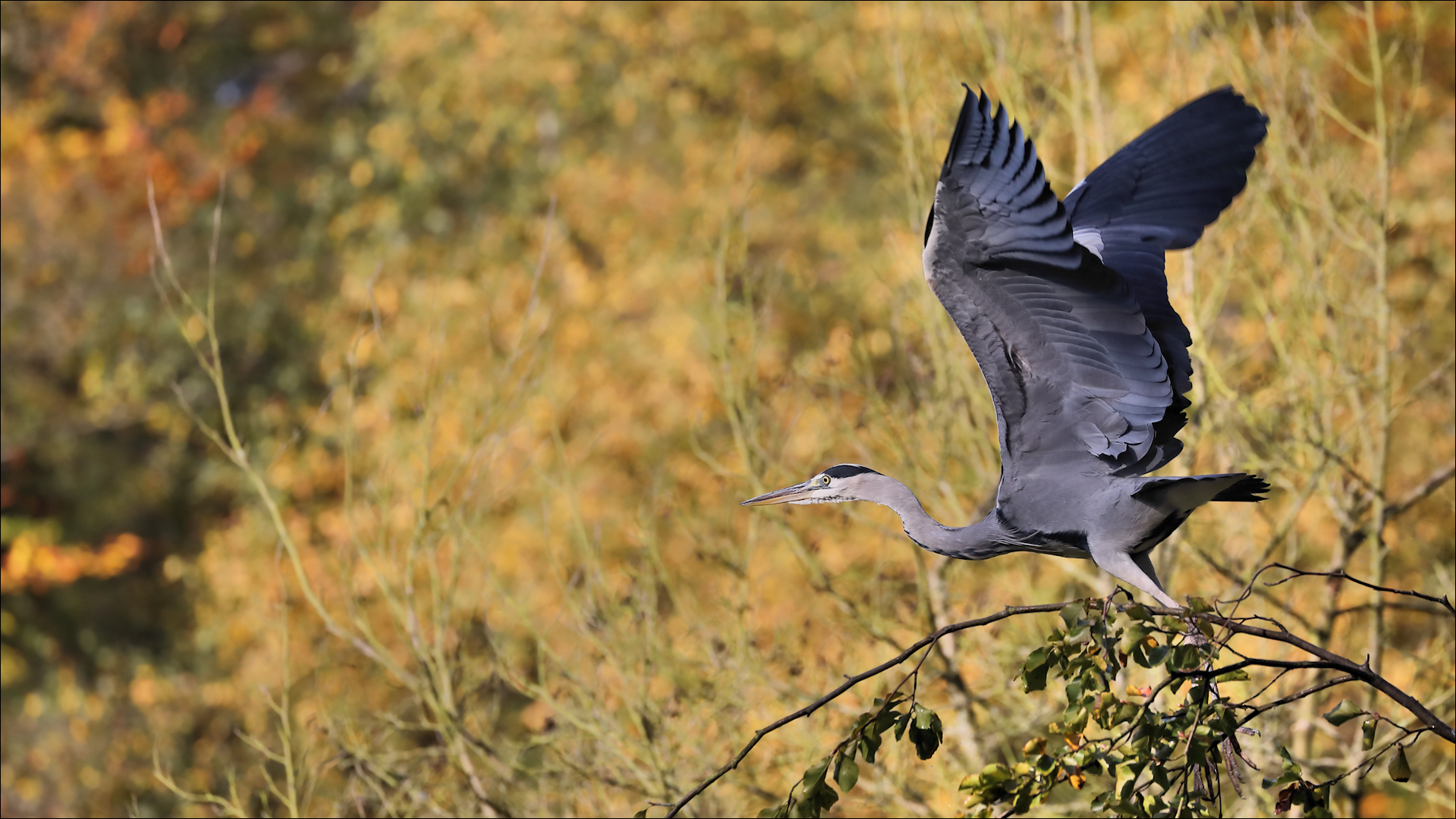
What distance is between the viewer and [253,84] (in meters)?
19.0

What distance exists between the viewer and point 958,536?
12.6ft

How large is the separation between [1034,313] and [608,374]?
33.3 ft

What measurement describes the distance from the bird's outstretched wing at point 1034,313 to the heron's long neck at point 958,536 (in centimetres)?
16

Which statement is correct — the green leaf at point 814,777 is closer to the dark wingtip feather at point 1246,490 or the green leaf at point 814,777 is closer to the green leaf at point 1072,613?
the green leaf at point 1072,613

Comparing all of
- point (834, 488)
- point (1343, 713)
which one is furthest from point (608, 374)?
point (1343, 713)

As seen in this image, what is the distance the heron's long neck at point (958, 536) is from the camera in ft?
12.5

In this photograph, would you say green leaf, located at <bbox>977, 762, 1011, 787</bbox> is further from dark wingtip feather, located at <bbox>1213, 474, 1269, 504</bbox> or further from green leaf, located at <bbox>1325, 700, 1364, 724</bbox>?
dark wingtip feather, located at <bbox>1213, 474, 1269, 504</bbox>

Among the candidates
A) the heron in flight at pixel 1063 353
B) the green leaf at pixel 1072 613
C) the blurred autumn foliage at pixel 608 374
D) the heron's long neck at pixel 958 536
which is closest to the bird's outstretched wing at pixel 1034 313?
the heron in flight at pixel 1063 353

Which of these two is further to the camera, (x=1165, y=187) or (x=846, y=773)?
(x=1165, y=187)

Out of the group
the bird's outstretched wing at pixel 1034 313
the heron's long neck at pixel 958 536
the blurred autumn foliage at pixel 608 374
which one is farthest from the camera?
the blurred autumn foliage at pixel 608 374

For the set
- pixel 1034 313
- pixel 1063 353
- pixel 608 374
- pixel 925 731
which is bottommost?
pixel 608 374

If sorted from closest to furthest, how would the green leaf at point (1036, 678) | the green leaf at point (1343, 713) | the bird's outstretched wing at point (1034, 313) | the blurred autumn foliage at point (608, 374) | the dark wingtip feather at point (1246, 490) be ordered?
the green leaf at point (1343, 713) → the green leaf at point (1036, 678) → the bird's outstretched wing at point (1034, 313) → the dark wingtip feather at point (1246, 490) → the blurred autumn foliage at point (608, 374)

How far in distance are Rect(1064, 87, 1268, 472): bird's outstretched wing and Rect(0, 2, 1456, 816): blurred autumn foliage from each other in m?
1.61

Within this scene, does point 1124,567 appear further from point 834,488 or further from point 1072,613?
point 1072,613
